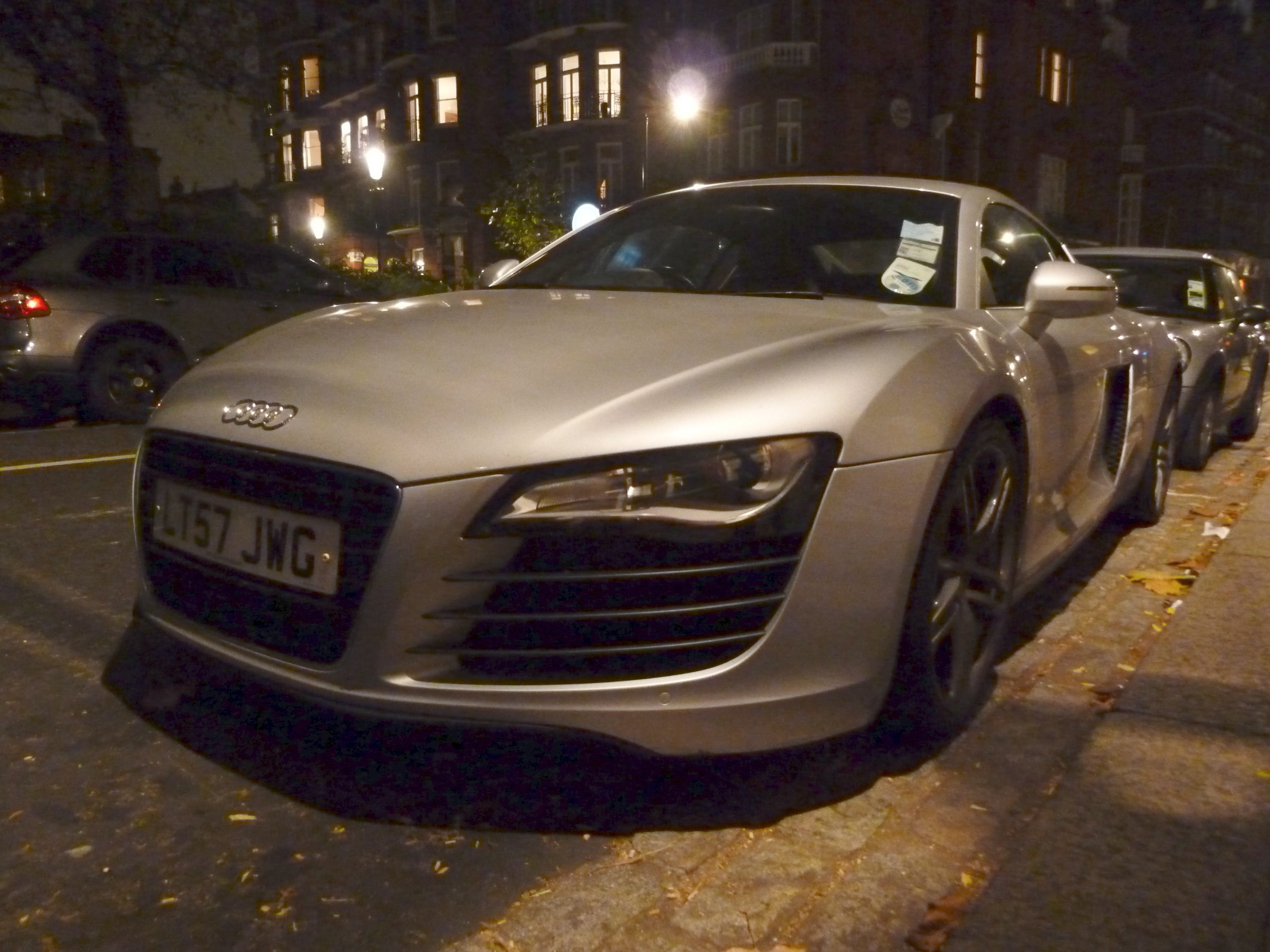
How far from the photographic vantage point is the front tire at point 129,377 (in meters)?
9.20

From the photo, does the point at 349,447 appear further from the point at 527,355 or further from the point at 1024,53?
the point at 1024,53

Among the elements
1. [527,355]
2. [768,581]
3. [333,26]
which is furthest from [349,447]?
[333,26]

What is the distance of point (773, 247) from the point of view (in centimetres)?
382

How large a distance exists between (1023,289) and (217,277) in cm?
780

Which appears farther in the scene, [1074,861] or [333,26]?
[333,26]

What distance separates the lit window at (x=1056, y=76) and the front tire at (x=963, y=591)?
1592 inches

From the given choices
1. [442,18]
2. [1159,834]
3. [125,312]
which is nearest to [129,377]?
[125,312]

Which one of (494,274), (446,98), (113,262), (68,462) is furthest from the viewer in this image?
(446,98)

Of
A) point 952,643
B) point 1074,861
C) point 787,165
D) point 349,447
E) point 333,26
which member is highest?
point 333,26

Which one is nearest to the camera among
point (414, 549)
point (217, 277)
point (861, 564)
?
point (414, 549)

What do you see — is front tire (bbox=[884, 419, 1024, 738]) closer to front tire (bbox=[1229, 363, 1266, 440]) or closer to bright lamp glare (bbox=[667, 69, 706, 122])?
front tire (bbox=[1229, 363, 1266, 440])

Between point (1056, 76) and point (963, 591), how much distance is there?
4220 cm

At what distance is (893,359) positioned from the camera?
272cm

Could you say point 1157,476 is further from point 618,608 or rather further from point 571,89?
point 571,89
